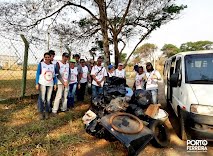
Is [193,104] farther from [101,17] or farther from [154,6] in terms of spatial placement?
[154,6]

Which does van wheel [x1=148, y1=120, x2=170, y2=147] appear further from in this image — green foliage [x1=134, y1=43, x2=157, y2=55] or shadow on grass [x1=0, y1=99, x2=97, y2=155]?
green foliage [x1=134, y1=43, x2=157, y2=55]

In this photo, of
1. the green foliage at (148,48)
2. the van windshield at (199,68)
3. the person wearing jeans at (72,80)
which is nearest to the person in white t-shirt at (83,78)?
the person wearing jeans at (72,80)

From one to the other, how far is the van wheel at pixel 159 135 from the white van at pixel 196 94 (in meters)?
0.40

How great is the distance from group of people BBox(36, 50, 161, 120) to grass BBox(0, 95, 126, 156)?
44 cm

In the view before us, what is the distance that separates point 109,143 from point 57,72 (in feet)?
8.50

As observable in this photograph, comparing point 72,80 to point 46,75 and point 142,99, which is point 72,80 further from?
point 142,99

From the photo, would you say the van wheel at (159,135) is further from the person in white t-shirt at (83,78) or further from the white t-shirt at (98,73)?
the person in white t-shirt at (83,78)

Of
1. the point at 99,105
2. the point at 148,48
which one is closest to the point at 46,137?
the point at 99,105

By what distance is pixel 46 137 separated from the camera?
500 centimetres

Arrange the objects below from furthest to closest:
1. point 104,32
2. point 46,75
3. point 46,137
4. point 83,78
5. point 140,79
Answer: point 104,32 → point 83,78 → point 140,79 → point 46,75 → point 46,137

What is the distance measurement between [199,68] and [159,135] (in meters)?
1.74

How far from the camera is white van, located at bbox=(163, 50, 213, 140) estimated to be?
4449mm

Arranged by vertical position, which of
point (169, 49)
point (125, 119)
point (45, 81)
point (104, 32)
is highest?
point (169, 49)

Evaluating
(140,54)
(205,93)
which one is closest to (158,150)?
(205,93)
